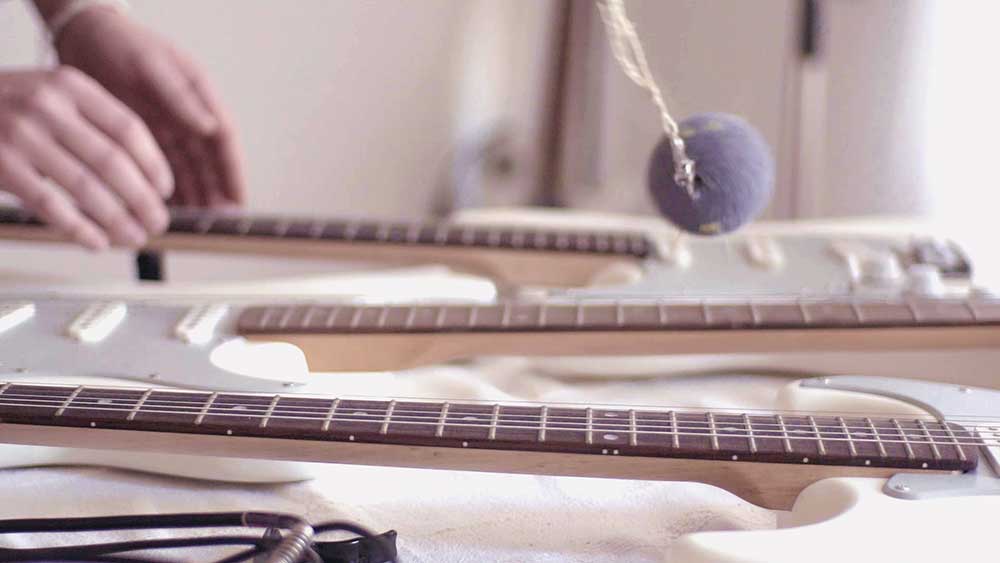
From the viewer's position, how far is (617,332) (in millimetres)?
567

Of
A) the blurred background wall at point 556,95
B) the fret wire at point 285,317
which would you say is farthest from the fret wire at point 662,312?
the blurred background wall at point 556,95

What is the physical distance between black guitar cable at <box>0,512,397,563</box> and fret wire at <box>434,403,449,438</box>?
46 mm

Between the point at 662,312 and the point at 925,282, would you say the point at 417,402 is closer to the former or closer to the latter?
the point at 662,312

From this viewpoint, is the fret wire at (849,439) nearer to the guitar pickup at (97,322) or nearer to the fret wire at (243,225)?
the guitar pickup at (97,322)

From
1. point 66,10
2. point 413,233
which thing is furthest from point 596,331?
point 66,10

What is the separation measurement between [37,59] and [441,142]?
1.77ft

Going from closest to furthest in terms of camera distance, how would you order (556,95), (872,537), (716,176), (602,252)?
1. (872,537)
2. (716,176)
3. (602,252)
4. (556,95)

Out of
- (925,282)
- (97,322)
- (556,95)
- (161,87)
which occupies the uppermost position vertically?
(556,95)

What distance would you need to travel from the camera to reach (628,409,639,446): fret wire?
412 mm

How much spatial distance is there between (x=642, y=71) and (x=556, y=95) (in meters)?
0.97

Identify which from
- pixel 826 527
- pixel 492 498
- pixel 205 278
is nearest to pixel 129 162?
pixel 492 498

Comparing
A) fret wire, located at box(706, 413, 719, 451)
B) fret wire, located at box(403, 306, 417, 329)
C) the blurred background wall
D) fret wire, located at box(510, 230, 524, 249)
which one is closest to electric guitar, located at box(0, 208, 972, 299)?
fret wire, located at box(510, 230, 524, 249)

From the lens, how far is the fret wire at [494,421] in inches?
16.4

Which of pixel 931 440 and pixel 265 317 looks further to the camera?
pixel 265 317
